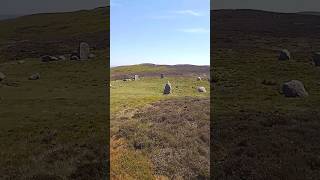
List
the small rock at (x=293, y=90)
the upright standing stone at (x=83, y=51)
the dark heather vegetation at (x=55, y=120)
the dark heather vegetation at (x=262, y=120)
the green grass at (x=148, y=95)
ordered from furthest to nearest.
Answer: the upright standing stone at (x=83, y=51), the small rock at (x=293, y=90), the green grass at (x=148, y=95), the dark heather vegetation at (x=55, y=120), the dark heather vegetation at (x=262, y=120)

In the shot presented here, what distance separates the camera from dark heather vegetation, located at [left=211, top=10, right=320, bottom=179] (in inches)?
847

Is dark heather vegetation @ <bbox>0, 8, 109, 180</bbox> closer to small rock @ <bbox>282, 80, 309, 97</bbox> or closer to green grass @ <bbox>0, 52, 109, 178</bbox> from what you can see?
green grass @ <bbox>0, 52, 109, 178</bbox>

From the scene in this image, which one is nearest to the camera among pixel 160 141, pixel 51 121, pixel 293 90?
pixel 160 141

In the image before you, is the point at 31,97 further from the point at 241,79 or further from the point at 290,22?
the point at 290,22

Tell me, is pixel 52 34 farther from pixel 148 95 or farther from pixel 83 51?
pixel 148 95

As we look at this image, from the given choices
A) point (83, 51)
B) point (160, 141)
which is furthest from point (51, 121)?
point (83, 51)

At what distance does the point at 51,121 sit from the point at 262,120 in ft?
52.3

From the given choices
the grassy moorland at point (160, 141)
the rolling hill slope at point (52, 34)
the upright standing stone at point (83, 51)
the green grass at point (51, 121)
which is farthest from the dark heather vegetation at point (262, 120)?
the rolling hill slope at point (52, 34)

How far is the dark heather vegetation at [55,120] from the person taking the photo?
22.2 metres

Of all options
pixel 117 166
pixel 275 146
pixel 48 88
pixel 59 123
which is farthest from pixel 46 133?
pixel 48 88

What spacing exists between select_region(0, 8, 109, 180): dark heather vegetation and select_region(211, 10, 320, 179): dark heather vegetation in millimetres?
7207

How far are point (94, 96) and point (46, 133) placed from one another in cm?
1859

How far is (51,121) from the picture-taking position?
33562mm

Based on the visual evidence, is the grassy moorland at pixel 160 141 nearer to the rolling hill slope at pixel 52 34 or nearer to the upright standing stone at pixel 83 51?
the upright standing stone at pixel 83 51
